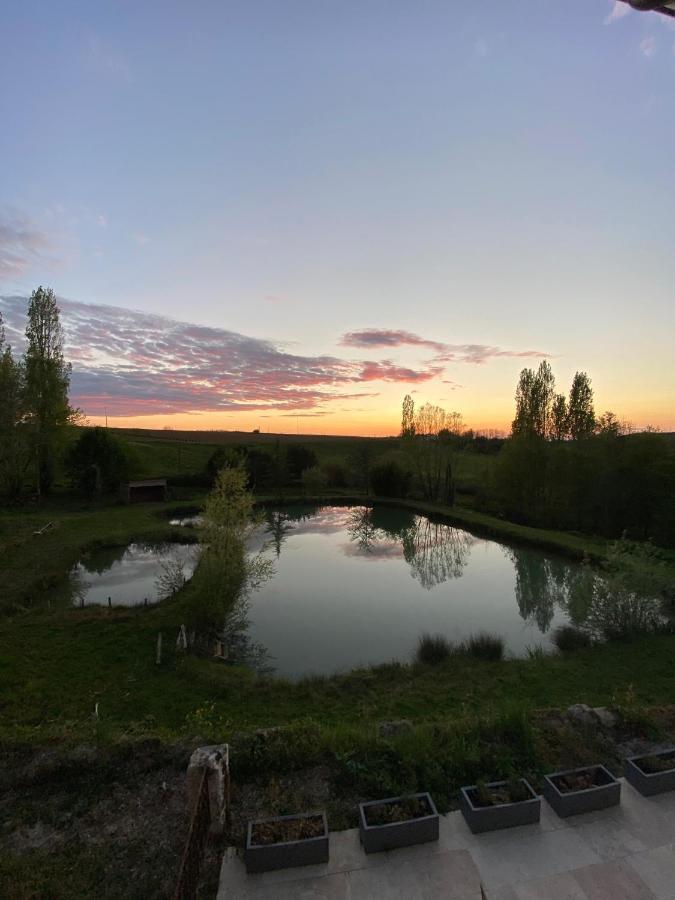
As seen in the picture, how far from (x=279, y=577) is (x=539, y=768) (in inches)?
658

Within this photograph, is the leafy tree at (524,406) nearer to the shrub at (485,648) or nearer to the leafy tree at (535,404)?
the leafy tree at (535,404)

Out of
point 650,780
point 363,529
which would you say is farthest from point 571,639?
point 363,529

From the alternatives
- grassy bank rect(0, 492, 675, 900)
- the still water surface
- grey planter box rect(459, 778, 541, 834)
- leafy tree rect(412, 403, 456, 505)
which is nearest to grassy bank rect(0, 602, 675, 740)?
grassy bank rect(0, 492, 675, 900)

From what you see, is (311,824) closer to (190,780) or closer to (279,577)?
(190,780)

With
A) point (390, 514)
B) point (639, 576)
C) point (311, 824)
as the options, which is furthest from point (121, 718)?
point (390, 514)

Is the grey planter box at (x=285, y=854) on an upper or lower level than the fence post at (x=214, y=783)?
lower

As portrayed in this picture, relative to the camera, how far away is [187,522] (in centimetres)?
3456

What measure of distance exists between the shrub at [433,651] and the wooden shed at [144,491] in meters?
32.0

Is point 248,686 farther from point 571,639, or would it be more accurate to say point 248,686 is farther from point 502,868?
point 571,639

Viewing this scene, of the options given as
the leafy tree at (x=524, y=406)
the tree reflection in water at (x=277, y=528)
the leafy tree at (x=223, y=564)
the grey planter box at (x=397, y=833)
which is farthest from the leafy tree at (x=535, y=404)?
the grey planter box at (x=397, y=833)

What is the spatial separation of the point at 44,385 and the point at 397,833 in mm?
41136

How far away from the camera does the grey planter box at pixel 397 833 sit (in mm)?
5031

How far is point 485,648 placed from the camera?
543 inches

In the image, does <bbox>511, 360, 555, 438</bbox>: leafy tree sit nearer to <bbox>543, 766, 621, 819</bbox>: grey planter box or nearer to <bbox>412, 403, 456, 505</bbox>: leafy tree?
<bbox>412, 403, 456, 505</bbox>: leafy tree
